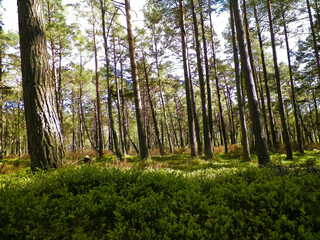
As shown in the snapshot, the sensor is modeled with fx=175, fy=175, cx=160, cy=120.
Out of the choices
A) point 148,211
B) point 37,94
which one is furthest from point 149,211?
point 37,94

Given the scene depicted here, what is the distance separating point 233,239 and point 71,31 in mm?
15160

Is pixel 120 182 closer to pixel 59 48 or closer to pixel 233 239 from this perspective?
pixel 233 239

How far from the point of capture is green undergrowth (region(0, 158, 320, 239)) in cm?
209

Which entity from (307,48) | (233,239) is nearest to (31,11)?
(233,239)

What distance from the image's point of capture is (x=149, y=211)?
263cm

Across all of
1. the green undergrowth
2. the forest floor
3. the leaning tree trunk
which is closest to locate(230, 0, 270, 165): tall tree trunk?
the forest floor

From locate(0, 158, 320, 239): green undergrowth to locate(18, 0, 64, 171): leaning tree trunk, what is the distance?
0.60 meters

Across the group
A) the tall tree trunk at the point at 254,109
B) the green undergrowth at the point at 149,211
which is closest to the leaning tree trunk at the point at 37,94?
the green undergrowth at the point at 149,211

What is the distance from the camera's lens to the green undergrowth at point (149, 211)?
6.87ft

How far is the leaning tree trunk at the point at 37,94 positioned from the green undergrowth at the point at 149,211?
1.97 feet

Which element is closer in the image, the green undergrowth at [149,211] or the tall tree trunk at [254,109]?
the green undergrowth at [149,211]

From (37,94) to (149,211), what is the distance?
3.84 m

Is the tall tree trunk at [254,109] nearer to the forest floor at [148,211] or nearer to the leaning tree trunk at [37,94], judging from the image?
the forest floor at [148,211]

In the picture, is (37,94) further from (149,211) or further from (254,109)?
(254,109)
